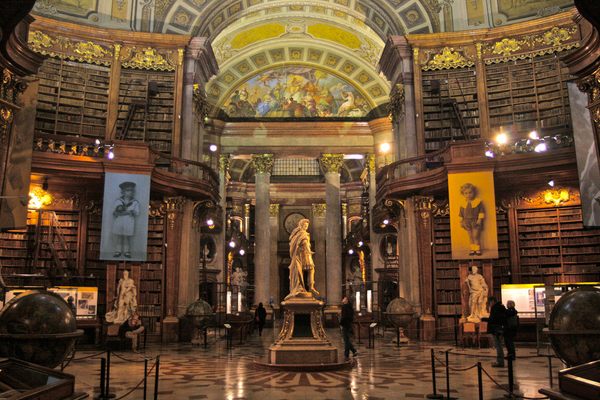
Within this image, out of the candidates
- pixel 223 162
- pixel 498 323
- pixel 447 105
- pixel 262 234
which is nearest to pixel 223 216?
pixel 262 234

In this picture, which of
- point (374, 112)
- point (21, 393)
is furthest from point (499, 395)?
point (374, 112)

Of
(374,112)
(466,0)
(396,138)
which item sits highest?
(466,0)

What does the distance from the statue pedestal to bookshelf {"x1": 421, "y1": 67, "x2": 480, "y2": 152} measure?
314 inches

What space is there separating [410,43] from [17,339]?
1398 cm

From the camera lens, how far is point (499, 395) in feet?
21.3

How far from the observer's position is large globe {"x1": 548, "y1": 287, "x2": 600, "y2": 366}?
5203 millimetres

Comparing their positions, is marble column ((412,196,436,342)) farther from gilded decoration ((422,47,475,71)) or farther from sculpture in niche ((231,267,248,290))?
sculpture in niche ((231,267,248,290))

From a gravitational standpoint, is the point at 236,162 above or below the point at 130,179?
above

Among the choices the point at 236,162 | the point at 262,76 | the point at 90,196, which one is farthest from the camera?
the point at 236,162

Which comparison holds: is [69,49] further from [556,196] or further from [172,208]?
[556,196]

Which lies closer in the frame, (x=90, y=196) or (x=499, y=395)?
(x=499, y=395)

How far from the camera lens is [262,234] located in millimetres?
22312

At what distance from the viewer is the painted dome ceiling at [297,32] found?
1600cm

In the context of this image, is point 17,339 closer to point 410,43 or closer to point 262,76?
point 410,43
